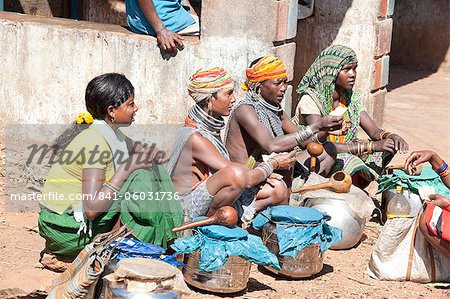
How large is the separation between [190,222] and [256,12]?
Result: 7.89 feet

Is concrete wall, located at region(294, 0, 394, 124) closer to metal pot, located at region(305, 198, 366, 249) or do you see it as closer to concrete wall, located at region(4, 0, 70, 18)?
concrete wall, located at region(4, 0, 70, 18)

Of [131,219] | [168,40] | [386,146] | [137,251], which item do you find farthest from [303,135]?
[137,251]

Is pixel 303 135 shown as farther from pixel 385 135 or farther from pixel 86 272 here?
pixel 86 272

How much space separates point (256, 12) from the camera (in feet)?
23.9

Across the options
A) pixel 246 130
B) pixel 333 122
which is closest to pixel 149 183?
pixel 246 130

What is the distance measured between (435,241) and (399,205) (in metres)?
1.07

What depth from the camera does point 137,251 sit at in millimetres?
4941

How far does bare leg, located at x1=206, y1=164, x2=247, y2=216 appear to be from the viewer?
569cm

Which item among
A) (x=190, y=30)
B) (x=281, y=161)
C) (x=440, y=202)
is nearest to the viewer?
(x=440, y=202)

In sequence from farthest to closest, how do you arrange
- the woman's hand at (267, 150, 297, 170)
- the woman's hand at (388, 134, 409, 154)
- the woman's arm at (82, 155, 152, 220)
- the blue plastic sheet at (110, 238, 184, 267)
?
the woman's hand at (388, 134, 409, 154) → the woman's hand at (267, 150, 297, 170) → the woman's arm at (82, 155, 152, 220) → the blue plastic sheet at (110, 238, 184, 267)

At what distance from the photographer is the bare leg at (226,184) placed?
5688 mm

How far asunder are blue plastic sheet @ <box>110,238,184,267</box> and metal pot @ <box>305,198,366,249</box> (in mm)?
A: 1623

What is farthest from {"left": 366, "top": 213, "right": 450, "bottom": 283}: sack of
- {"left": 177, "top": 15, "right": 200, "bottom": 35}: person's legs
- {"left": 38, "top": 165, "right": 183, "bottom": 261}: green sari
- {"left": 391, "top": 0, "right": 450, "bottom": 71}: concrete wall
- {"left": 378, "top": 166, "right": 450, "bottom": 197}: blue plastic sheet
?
{"left": 391, "top": 0, "right": 450, "bottom": 71}: concrete wall

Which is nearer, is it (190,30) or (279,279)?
(279,279)
